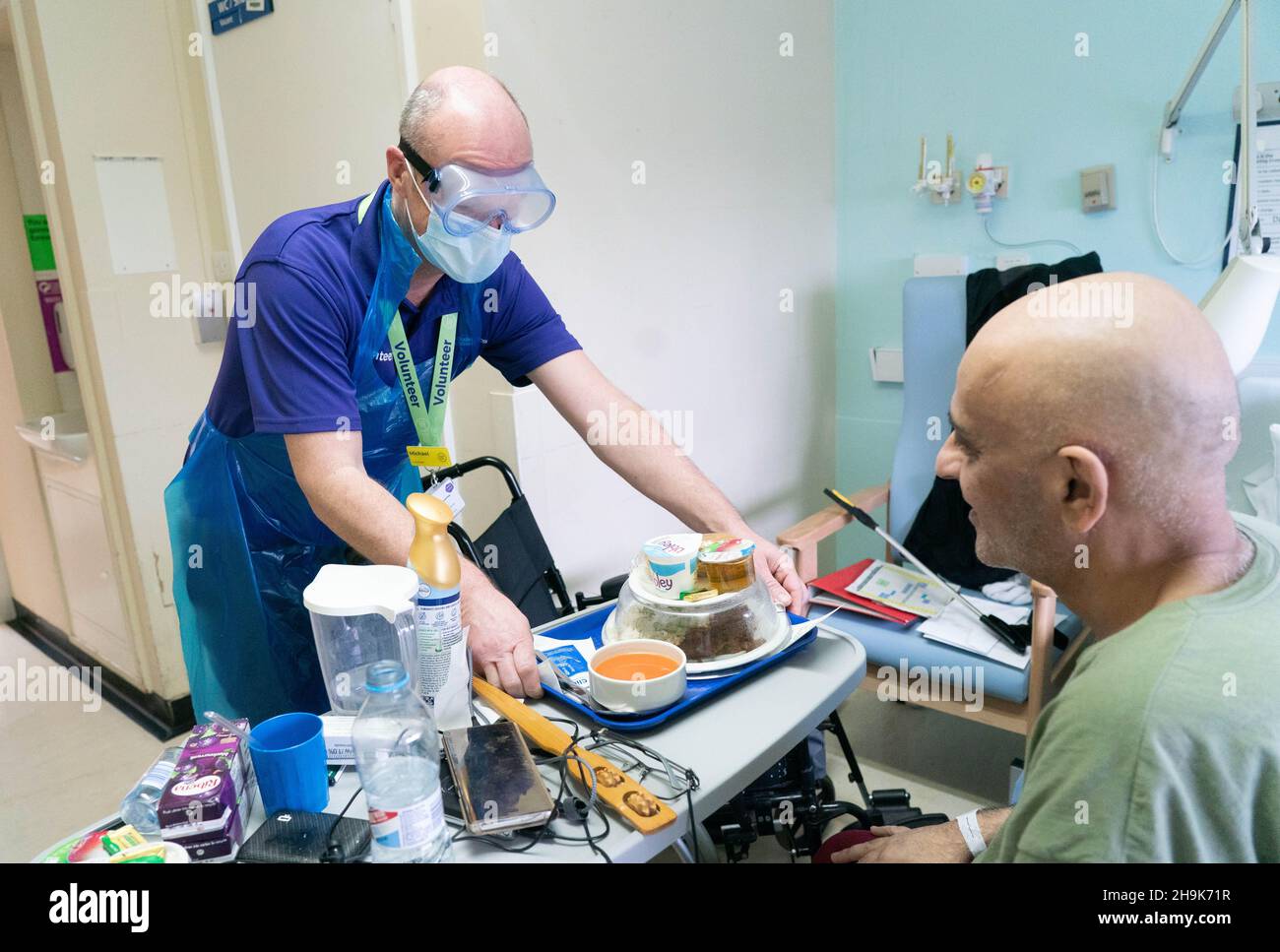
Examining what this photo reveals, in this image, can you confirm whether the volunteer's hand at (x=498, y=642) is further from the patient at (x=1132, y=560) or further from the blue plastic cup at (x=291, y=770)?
the patient at (x=1132, y=560)

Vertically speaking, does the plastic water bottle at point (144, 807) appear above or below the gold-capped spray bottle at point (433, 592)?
below

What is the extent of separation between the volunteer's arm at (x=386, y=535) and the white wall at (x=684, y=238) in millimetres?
822

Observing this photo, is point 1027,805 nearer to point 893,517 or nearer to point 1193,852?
point 1193,852

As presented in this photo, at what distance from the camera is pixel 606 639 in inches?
54.4

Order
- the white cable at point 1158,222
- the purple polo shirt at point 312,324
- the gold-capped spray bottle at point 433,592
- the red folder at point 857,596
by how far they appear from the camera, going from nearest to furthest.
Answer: the gold-capped spray bottle at point 433,592
the purple polo shirt at point 312,324
the red folder at point 857,596
the white cable at point 1158,222

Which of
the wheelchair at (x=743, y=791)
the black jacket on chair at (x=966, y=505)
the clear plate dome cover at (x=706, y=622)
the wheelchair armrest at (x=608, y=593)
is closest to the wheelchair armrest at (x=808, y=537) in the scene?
the black jacket on chair at (x=966, y=505)

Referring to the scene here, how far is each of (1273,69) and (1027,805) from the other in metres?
2.34

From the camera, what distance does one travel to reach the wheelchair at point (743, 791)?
1.66 metres

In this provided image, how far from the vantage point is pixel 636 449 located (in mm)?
1679

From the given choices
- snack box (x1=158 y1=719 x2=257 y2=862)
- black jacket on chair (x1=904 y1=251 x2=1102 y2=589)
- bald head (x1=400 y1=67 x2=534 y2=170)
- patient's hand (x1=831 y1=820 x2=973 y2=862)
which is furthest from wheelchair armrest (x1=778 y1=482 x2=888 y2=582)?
snack box (x1=158 y1=719 x2=257 y2=862)

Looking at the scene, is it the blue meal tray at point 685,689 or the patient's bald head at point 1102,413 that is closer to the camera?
the patient's bald head at point 1102,413

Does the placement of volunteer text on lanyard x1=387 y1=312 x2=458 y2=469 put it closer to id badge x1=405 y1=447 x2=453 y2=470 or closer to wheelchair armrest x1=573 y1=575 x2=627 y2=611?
id badge x1=405 y1=447 x2=453 y2=470
